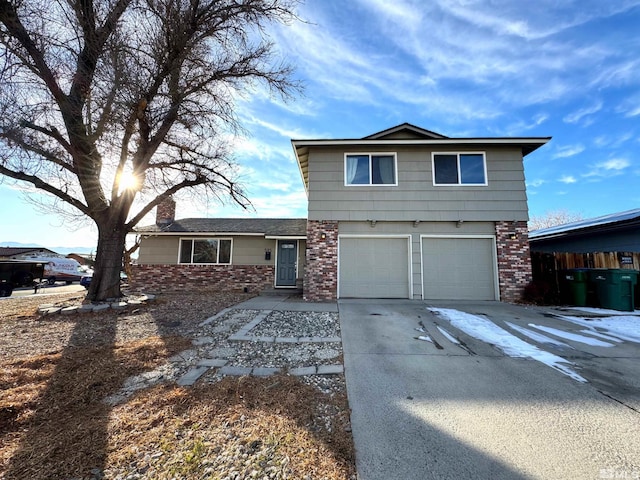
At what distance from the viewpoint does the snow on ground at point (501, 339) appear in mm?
3740

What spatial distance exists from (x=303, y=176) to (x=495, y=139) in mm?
6880

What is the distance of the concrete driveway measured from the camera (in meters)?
1.92

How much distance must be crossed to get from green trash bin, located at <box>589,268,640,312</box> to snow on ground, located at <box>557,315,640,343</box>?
956 millimetres

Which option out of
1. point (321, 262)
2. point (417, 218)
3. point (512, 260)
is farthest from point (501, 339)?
point (321, 262)

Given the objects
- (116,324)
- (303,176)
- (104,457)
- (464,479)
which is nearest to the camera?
(464,479)

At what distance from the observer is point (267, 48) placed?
8750mm

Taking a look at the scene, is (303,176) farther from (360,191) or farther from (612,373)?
(612,373)

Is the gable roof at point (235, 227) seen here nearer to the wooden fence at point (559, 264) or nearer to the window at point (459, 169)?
the window at point (459, 169)

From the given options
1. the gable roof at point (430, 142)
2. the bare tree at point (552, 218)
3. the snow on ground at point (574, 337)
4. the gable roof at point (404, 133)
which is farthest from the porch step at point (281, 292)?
the bare tree at point (552, 218)

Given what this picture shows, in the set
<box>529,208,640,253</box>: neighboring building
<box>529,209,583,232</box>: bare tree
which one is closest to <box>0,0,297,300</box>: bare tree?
<box>529,208,640,253</box>: neighboring building

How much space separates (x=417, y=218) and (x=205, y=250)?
31.3 feet

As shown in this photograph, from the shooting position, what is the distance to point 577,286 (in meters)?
7.87

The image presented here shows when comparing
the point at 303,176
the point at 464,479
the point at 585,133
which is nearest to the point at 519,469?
the point at 464,479

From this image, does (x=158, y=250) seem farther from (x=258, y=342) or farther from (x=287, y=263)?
(x=258, y=342)
